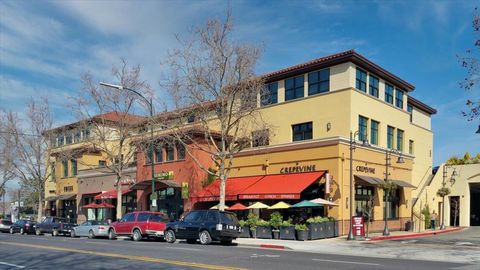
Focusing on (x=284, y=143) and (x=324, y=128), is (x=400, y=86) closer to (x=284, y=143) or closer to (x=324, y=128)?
(x=324, y=128)

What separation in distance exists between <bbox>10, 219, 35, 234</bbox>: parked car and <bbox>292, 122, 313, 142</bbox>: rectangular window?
911 inches

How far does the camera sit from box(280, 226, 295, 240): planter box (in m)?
27.9

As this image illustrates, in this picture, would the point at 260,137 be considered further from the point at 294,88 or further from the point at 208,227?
the point at 208,227

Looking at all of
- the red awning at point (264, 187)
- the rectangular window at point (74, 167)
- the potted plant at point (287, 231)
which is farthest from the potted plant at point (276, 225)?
the rectangular window at point (74, 167)

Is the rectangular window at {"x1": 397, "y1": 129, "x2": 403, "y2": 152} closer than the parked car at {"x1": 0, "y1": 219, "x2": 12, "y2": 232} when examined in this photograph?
Yes

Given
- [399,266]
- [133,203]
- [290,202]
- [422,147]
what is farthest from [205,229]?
[422,147]

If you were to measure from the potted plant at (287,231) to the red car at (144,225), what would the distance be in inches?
268

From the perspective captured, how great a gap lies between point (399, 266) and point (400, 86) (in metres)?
27.3

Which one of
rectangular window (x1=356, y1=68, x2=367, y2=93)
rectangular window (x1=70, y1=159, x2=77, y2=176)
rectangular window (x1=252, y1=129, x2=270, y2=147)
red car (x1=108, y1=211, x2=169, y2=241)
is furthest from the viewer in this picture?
rectangular window (x1=70, y1=159, x2=77, y2=176)

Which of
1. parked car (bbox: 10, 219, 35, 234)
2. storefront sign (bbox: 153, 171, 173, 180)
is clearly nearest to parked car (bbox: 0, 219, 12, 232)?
parked car (bbox: 10, 219, 35, 234)

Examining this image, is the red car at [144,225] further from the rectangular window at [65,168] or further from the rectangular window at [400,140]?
the rectangular window at [65,168]

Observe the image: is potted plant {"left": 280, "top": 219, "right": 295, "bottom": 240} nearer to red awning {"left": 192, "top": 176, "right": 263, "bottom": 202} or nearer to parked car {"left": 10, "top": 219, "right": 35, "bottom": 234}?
red awning {"left": 192, "top": 176, "right": 263, "bottom": 202}

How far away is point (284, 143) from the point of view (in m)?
34.0

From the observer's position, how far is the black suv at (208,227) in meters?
24.5
